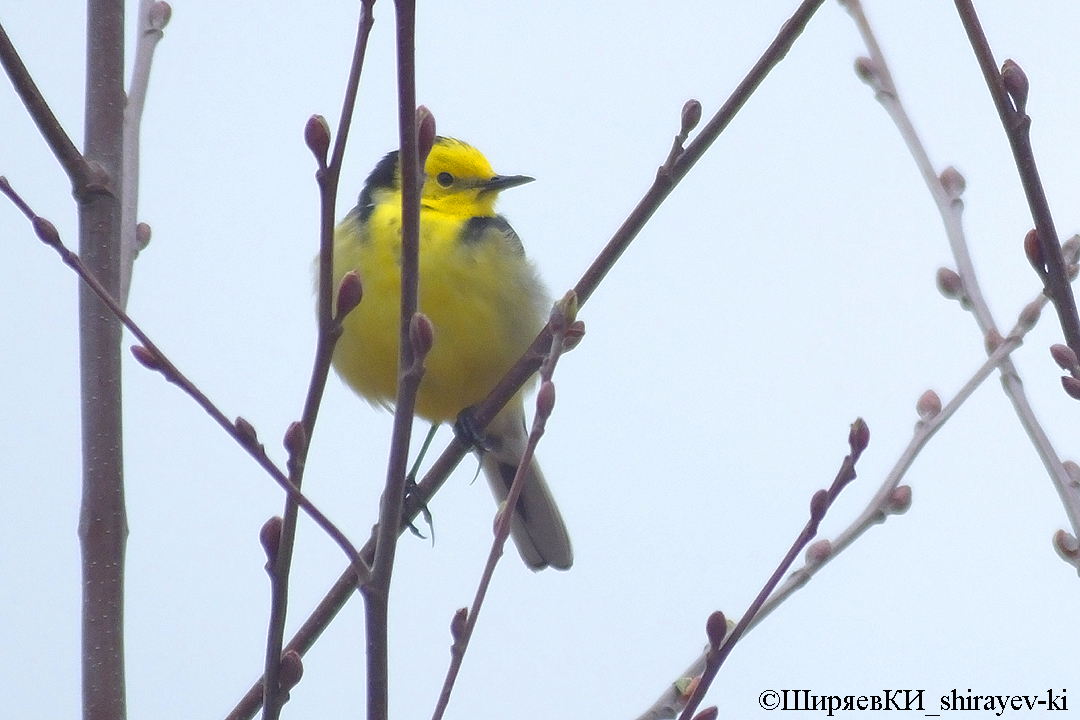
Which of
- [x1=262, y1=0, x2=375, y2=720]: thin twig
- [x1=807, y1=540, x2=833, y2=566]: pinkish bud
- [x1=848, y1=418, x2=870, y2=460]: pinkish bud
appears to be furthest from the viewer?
[x1=807, y1=540, x2=833, y2=566]: pinkish bud

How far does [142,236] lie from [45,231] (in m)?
1.10

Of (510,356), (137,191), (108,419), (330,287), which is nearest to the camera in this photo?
(330,287)

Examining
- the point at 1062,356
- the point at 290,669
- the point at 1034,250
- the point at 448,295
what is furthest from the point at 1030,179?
the point at 448,295

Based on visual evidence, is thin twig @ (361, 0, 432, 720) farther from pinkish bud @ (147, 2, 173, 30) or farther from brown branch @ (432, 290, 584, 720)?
pinkish bud @ (147, 2, 173, 30)

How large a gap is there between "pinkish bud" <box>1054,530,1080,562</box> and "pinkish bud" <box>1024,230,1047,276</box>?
617 millimetres

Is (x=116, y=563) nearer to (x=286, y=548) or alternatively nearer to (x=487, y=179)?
(x=286, y=548)

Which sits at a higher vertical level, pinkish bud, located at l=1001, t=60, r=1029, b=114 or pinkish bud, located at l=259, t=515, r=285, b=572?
pinkish bud, located at l=1001, t=60, r=1029, b=114

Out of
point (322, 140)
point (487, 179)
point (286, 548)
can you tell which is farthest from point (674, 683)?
point (487, 179)

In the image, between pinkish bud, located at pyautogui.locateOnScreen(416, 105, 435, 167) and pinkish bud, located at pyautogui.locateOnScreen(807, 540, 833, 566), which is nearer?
pinkish bud, located at pyautogui.locateOnScreen(416, 105, 435, 167)

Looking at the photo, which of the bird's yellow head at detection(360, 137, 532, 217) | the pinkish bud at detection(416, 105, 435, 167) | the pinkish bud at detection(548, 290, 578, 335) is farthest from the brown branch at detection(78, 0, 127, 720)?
the bird's yellow head at detection(360, 137, 532, 217)

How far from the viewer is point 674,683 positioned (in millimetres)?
2455

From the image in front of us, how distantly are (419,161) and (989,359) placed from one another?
1.33m

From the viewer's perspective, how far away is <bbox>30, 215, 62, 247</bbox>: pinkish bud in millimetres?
2080

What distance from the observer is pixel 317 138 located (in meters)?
1.94
